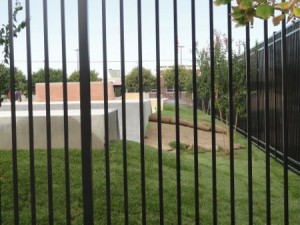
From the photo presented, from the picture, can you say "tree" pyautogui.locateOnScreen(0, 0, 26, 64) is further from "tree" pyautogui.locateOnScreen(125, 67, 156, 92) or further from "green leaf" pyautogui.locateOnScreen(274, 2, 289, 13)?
"tree" pyautogui.locateOnScreen(125, 67, 156, 92)

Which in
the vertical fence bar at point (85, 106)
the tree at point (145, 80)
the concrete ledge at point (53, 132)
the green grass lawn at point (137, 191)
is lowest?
the green grass lawn at point (137, 191)

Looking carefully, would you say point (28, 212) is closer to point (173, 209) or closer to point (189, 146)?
point (173, 209)

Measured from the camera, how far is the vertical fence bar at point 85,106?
2.65 meters

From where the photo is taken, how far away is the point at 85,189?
269 centimetres

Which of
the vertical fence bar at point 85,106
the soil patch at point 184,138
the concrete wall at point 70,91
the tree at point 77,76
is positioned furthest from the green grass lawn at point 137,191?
the tree at point 77,76

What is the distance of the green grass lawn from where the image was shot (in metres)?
5.54

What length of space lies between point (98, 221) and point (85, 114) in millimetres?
2986

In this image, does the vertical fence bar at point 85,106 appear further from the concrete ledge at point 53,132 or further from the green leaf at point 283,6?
the concrete ledge at point 53,132

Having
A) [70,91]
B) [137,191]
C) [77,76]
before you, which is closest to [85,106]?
[137,191]

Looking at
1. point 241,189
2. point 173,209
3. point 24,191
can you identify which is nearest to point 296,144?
point 241,189

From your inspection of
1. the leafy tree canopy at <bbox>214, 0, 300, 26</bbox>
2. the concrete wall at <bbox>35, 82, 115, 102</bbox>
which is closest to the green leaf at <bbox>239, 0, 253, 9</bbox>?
the leafy tree canopy at <bbox>214, 0, 300, 26</bbox>

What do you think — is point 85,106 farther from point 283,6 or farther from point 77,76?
point 77,76

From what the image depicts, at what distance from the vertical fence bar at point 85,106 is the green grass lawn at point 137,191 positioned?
8.76 feet

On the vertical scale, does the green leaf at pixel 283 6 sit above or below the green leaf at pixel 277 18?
above
